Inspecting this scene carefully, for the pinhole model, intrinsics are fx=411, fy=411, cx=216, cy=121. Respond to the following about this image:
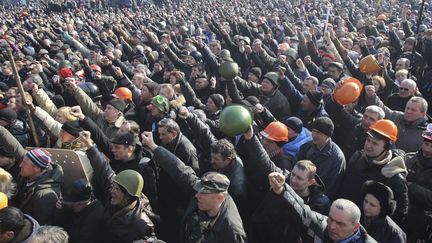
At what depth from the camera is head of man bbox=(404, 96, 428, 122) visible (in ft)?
20.0

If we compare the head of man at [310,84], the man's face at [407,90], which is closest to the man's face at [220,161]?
the head of man at [310,84]

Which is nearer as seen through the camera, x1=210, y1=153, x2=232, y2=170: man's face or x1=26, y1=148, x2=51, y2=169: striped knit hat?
x1=26, y1=148, x2=51, y2=169: striped knit hat

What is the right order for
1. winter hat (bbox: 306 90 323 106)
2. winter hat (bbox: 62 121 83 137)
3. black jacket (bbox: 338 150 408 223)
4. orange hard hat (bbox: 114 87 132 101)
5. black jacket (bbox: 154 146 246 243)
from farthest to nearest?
orange hard hat (bbox: 114 87 132 101), winter hat (bbox: 306 90 323 106), winter hat (bbox: 62 121 83 137), black jacket (bbox: 338 150 408 223), black jacket (bbox: 154 146 246 243)

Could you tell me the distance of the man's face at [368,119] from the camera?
233 inches

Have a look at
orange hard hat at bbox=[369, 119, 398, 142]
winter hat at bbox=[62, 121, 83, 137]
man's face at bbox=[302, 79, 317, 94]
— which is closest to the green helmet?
winter hat at bbox=[62, 121, 83, 137]

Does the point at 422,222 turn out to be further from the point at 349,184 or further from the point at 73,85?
the point at 73,85

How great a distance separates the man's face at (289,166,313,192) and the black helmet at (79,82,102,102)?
16.9ft

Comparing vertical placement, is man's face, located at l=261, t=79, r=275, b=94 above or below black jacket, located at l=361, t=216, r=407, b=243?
below

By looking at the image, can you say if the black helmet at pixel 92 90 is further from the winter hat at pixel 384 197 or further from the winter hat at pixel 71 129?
the winter hat at pixel 384 197

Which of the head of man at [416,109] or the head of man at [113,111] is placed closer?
the head of man at [416,109]

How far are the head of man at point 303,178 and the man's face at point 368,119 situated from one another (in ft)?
6.68

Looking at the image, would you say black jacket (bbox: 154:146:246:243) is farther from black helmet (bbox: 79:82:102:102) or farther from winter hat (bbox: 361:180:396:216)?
black helmet (bbox: 79:82:102:102)

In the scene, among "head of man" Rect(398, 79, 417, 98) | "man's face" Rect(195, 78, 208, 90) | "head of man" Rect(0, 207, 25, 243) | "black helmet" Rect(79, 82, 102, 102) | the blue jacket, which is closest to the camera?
"head of man" Rect(0, 207, 25, 243)

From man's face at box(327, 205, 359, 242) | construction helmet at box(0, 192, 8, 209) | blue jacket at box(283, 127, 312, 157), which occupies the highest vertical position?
man's face at box(327, 205, 359, 242)
